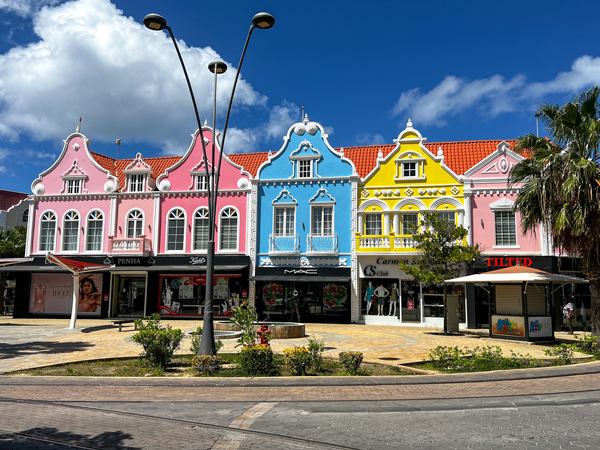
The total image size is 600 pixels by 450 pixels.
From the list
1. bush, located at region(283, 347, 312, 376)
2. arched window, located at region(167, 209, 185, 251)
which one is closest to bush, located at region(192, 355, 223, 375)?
bush, located at region(283, 347, 312, 376)

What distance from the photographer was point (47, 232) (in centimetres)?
3188

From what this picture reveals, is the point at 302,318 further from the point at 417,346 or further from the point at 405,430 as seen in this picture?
the point at 405,430

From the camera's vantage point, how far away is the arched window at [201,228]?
30062mm

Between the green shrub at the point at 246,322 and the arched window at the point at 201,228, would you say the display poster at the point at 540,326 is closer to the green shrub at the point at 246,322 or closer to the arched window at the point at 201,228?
the green shrub at the point at 246,322

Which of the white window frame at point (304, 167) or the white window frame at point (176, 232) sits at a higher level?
the white window frame at point (304, 167)

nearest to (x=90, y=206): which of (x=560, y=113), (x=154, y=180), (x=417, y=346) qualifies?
(x=154, y=180)

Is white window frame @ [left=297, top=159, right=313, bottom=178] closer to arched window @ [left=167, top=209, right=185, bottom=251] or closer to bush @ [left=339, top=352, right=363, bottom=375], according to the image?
arched window @ [left=167, top=209, right=185, bottom=251]

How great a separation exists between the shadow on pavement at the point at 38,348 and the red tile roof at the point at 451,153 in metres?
18.2

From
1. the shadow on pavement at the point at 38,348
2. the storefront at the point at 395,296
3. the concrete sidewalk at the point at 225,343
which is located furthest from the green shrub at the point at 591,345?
the shadow on pavement at the point at 38,348

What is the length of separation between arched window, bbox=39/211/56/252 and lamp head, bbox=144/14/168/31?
23.5m

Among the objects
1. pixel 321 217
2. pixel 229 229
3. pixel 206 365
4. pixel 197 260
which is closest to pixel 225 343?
pixel 206 365

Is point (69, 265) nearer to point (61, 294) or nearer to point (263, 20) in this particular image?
point (61, 294)

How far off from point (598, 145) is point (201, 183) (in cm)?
2120

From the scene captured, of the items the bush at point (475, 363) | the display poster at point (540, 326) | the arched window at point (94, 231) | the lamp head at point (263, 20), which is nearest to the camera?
the lamp head at point (263, 20)
